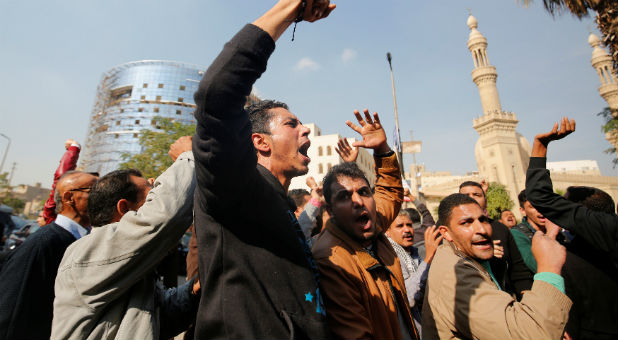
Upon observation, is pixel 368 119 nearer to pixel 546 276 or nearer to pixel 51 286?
pixel 546 276

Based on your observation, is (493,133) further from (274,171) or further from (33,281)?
(33,281)

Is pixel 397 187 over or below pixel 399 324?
over

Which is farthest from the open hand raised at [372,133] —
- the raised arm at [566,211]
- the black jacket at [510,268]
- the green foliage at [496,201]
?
the green foliage at [496,201]

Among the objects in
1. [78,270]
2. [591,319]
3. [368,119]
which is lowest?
[591,319]

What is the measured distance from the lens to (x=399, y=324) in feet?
6.10

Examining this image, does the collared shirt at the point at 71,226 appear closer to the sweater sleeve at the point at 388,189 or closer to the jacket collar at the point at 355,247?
the jacket collar at the point at 355,247

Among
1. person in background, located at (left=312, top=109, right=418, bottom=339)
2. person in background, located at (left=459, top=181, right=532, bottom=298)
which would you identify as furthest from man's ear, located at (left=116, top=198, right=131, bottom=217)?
person in background, located at (left=459, top=181, right=532, bottom=298)

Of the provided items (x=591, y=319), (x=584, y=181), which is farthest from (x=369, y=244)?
(x=584, y=181)

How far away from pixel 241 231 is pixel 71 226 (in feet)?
6.78

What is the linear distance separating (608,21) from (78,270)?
34.4ft

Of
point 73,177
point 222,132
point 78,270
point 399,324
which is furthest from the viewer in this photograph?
point 73,177

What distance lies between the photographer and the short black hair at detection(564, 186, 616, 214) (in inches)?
124

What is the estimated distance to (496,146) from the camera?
45.0 m

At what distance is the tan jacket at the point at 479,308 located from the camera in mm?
1606
